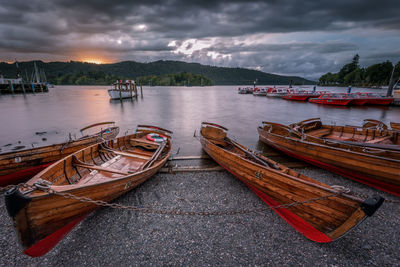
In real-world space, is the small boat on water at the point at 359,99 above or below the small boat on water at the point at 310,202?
above

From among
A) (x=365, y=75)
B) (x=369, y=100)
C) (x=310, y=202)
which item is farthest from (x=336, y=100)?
(x=365, y=75)

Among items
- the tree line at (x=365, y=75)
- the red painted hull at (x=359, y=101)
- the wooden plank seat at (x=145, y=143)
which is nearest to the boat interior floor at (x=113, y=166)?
the wooden plank seat at (x=145, y=143)

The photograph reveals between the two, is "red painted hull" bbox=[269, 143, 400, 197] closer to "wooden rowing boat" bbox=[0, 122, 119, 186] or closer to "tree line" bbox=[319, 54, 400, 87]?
"wooden rowing boat" bbox=[0, 122, 119, 186]

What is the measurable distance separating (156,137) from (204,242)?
7635 mm

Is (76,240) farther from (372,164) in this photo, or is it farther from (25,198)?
(372,164)

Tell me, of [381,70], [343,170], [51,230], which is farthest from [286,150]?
[381,70]

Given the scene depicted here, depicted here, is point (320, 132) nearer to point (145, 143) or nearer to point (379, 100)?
point (145, 143)

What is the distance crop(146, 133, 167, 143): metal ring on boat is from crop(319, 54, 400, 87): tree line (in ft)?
538

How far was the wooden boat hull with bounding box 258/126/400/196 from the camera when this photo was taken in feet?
22.7

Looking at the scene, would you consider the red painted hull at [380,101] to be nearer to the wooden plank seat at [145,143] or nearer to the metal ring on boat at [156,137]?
the metal ring on boat at [156,137]

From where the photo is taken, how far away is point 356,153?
24.9 ft

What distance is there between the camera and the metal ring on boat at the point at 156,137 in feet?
36.5

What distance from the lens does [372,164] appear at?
7215 mm

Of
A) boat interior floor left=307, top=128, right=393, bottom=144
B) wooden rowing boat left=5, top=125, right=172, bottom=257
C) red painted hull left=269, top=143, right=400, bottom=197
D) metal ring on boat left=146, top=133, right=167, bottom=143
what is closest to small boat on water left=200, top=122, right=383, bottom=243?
red painted hull left=269, top=143, right=400, bottom=197
